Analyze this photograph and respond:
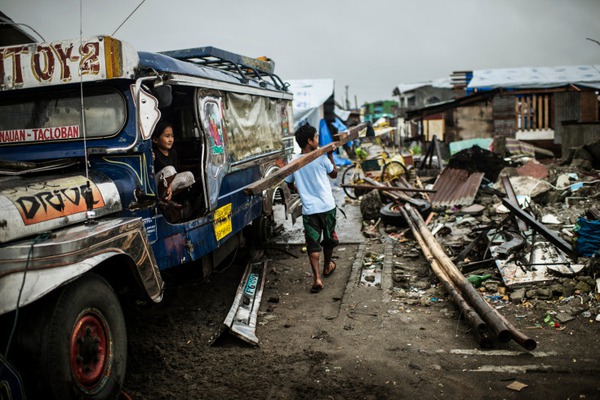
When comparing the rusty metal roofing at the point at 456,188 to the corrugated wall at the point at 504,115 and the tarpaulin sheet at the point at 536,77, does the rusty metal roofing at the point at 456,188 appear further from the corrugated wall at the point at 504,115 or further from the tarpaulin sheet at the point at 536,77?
the tarpaulin sheet at the point at 536,77

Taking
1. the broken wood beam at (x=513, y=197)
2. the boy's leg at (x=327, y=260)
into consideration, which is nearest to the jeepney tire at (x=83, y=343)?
the boy's leg at (x=327, y=260)

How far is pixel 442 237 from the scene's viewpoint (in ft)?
24.9

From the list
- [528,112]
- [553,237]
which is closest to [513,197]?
[553,237]

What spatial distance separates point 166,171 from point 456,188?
7.65 metres

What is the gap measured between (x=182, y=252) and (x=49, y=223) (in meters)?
1.41

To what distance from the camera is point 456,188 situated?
33.2 feet

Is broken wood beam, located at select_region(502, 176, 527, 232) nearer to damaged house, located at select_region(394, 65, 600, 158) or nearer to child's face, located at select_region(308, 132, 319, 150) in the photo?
child's face, located at select_region(308, 132, 319, 150)

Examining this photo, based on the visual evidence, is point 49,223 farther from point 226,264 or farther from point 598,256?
point 598,256

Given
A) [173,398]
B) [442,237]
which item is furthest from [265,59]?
[173,398]

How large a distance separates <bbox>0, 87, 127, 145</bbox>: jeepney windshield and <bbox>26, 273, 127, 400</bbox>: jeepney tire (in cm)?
147

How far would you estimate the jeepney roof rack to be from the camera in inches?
230

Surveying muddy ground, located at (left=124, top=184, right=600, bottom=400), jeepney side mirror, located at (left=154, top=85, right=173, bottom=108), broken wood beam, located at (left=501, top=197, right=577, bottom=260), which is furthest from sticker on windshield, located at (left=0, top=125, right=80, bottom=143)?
broken wood beam, located at (left=501, top=197, right=577, bottom=260)

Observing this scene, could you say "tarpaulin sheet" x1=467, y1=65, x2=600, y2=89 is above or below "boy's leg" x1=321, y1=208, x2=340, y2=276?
above

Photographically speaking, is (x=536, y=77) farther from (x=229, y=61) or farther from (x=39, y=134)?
(x=39, y=134)
